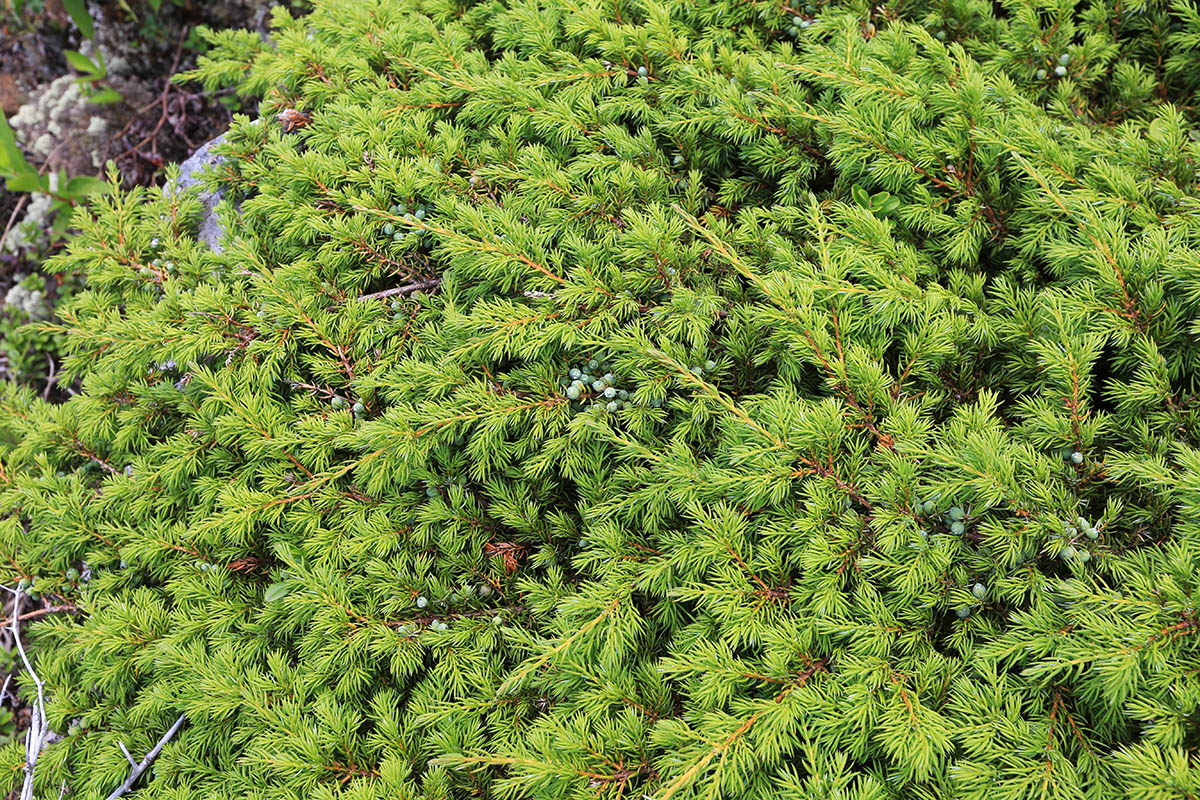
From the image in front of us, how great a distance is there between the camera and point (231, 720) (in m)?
1.96

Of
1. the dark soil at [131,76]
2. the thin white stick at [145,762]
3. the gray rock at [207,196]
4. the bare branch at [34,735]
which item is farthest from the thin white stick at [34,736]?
the dark soil at [131,76]

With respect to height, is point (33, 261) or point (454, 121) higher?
point (454, 121)

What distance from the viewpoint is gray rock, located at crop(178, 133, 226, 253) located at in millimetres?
2791

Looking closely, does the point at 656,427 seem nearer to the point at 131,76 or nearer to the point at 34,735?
the point at 34,735

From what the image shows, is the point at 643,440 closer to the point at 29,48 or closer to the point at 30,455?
the point at 30,455

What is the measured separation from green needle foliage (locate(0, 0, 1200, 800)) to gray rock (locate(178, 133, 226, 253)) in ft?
0.35

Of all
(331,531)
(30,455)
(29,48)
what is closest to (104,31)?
(29,48)

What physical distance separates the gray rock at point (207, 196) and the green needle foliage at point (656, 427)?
0.11 m

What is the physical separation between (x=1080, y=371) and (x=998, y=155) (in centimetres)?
71

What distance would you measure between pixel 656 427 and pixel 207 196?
2.24 metres

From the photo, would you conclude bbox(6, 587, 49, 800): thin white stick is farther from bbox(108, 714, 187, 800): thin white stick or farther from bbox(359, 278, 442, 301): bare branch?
bbox(359, 278, 442, 301): bare branch

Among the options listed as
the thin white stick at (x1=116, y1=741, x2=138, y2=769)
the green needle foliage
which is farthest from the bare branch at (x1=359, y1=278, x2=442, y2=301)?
the thin white stick at (x1=116, y1=741, x2=138, y2=769)

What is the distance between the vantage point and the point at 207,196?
9.87ft

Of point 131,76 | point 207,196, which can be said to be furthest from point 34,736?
point 131,76
